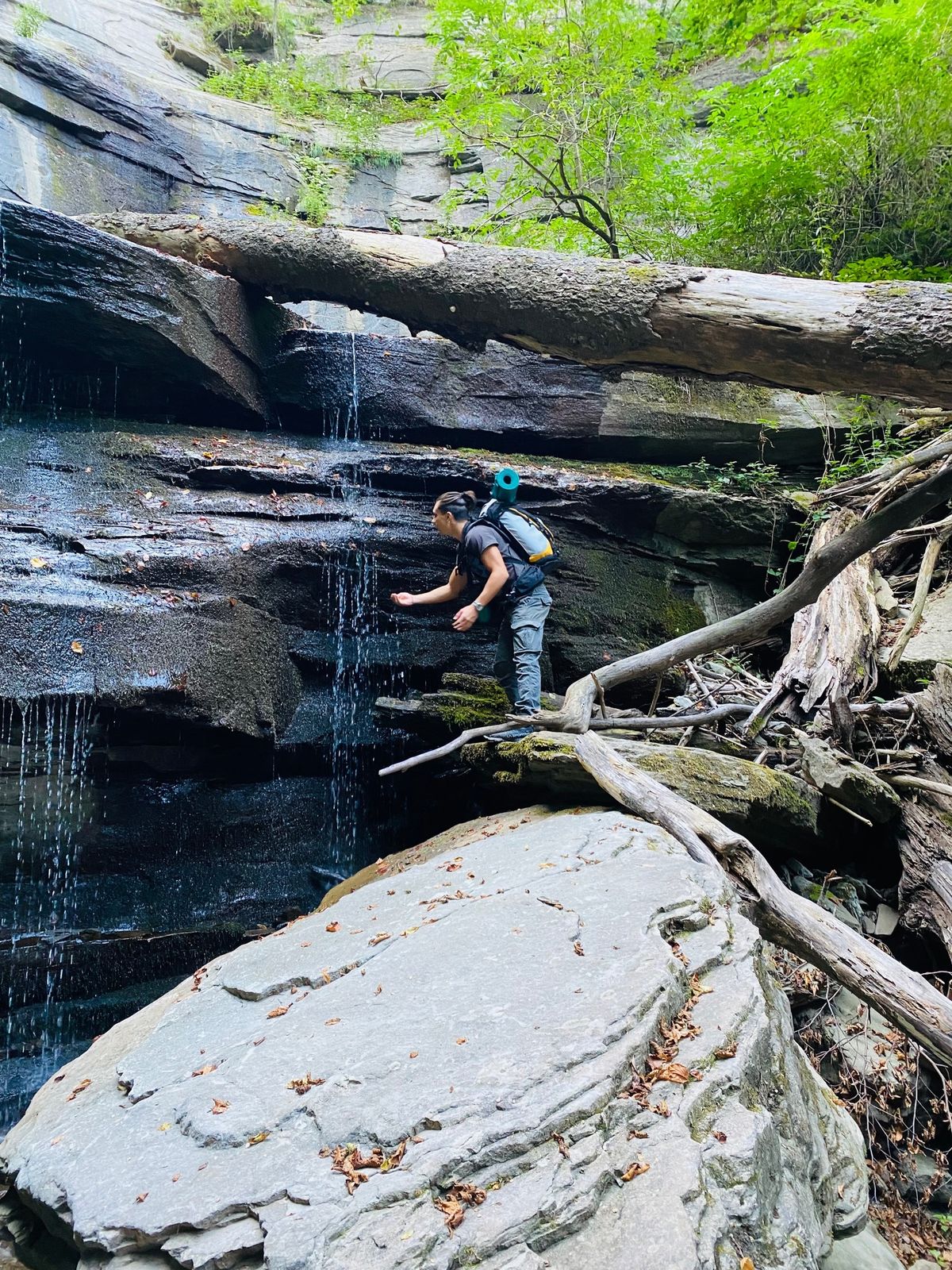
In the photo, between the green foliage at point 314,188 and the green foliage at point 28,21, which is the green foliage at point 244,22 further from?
the green foliage at point 28,21

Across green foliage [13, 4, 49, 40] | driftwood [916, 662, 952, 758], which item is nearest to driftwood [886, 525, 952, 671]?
driftwood [916, 662, 952, 758]

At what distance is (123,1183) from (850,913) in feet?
15.4

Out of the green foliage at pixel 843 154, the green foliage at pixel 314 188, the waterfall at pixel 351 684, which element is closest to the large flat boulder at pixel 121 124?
the green foliage at pixel 314 188

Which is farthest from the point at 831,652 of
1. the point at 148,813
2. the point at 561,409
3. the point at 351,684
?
the point at 148,813

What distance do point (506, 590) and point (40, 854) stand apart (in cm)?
434

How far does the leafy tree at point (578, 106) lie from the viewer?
10.8 m

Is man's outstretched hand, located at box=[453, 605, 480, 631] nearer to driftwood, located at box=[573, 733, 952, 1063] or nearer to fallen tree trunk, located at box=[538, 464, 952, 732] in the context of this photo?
fallen tree trunk, located at box=[538, 464, 952, 732]

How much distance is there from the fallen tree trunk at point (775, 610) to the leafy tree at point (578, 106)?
6.49 metres

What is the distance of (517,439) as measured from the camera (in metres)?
9.20

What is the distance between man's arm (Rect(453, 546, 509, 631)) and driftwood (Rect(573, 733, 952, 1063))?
61.3 inches

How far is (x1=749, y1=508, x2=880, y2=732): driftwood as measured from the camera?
652 cm

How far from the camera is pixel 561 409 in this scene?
9188 mm

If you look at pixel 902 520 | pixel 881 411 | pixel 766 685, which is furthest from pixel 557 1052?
pixel 881 411

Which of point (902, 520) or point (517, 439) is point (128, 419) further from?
point (902, 520)
